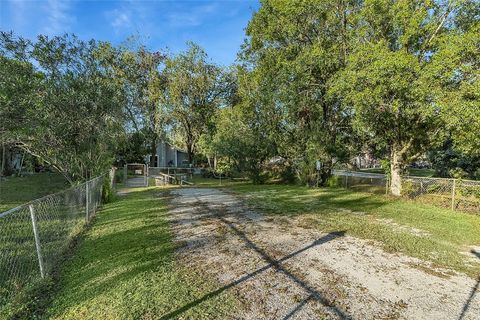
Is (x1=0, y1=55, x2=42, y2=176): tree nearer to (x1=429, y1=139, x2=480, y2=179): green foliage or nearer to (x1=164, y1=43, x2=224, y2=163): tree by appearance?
(x1=429, y1=139, x2=480, y2=179): green foliage

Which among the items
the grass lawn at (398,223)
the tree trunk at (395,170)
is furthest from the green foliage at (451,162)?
the grass lawn at (398,223)

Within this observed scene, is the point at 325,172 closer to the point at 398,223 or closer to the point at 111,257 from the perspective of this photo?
the point at 398,223

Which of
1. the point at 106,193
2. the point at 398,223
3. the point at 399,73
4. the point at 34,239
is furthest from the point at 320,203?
the point at 34,239

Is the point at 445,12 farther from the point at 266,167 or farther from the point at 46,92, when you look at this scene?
the point at 46,92

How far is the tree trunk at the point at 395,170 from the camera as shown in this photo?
38.8 ft

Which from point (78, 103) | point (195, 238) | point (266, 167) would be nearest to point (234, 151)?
point (266, 167)

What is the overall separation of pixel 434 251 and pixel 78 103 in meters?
10.8

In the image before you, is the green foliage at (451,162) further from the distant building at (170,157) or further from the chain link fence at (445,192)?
the distant building at (170,157)

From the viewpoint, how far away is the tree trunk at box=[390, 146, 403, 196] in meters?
11.8

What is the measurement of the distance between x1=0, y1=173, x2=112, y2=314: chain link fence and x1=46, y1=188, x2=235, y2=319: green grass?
33 cm

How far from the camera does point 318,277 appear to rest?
12.8 feet

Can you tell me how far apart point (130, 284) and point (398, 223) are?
6.37 m

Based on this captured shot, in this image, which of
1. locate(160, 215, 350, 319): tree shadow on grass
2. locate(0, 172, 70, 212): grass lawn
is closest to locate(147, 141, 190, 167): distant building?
locate(0, 172, 70, 212): grass lawn

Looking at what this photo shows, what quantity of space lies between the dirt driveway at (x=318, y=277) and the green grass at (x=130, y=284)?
0.24 m
